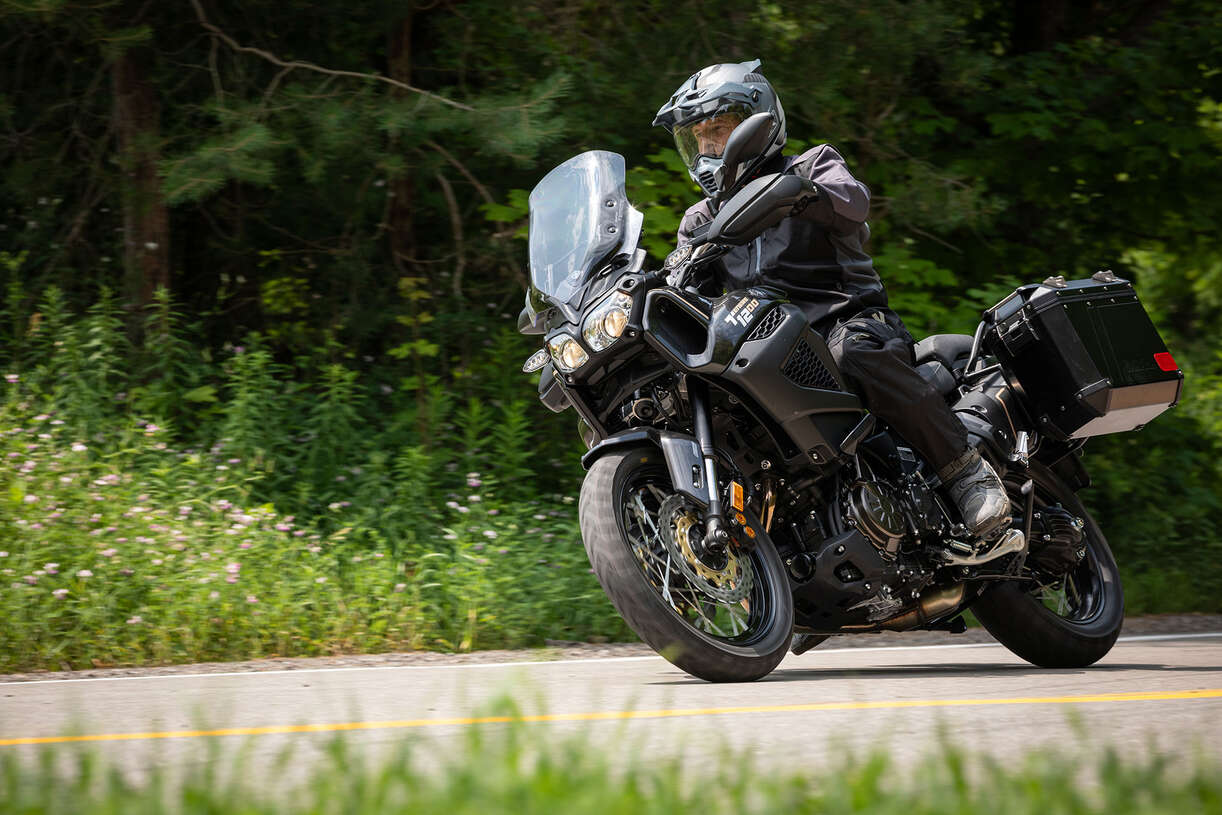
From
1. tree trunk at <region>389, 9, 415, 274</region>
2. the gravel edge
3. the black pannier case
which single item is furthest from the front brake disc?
tree trunk at <region>389, 9, 415, 274</region>

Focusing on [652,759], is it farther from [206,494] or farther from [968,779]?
[206,494]

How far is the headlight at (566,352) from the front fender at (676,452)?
0.98 feet

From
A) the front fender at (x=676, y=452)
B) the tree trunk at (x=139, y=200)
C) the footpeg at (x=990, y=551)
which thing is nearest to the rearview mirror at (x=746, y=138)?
the front fender at (x=676, y=452)

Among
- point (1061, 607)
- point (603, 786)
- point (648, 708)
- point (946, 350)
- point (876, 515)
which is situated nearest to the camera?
point (603, 786)

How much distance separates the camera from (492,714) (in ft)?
10.9

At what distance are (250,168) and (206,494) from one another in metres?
1.98

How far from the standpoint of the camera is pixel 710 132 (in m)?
5.50

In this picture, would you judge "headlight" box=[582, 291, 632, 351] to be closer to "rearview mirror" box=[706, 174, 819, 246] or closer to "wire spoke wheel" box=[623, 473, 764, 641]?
"rearview mirror" box=[706, 174, 819, 246]

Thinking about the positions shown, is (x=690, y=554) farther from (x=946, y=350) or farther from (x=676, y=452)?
(x=946, y=350)

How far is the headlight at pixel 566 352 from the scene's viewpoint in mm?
5078

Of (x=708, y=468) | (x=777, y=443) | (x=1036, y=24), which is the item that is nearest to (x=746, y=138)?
(x=708, y=468)

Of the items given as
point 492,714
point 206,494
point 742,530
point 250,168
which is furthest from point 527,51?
point 492,714

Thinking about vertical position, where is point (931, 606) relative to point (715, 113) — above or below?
below

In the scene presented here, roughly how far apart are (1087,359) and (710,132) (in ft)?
6.31
